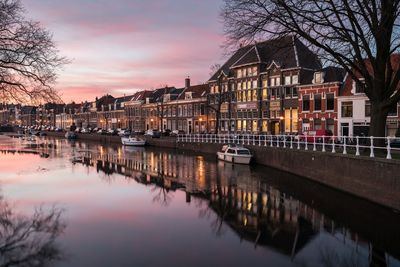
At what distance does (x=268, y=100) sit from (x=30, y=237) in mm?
56494

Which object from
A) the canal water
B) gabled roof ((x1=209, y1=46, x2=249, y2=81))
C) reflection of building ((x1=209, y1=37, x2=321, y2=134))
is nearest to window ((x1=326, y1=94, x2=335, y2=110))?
reflection of building ((x1=209, y1=37, x2=321, y2=134))

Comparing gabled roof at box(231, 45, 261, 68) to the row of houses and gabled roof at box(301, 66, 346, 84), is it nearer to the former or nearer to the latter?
the row of houses

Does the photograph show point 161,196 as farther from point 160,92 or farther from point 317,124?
point 160,92

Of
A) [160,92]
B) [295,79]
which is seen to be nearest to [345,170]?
[295,79]

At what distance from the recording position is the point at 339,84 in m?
54.4

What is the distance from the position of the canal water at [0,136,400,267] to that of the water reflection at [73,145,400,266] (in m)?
0.04

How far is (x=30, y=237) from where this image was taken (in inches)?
666

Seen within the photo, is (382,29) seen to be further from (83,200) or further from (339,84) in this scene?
(339,84)

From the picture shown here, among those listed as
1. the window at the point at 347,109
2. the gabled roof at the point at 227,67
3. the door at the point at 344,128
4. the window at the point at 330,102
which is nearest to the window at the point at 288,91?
the window at the point at 330,102

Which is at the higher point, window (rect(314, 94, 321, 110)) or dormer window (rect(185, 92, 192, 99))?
dormer window (rect(185, 92, 192, 99))

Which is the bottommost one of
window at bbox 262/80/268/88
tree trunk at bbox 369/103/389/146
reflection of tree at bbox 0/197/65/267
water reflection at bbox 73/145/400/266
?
water reflection at bbox 73/145/400/266

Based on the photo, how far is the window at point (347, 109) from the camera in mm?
52094

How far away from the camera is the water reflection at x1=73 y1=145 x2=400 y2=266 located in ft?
50.6

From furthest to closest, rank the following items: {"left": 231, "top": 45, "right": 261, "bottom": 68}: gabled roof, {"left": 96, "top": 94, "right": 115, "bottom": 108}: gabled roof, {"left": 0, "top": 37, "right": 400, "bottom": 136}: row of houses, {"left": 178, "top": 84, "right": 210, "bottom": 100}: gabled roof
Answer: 1. {"left": 96, "top": 94, "right": 115, "bottom": 108}: gabled roof
2. {"left": 178, "top": 84, "right": 210, "bottom": 100}: gabled roof
3. {"left": 231, "top": 45, "right": 261, "bottom": 68}: gabled roof
4. {"left": 0, "top": 37, "right": 400, "bottom": 136}: row of houses
